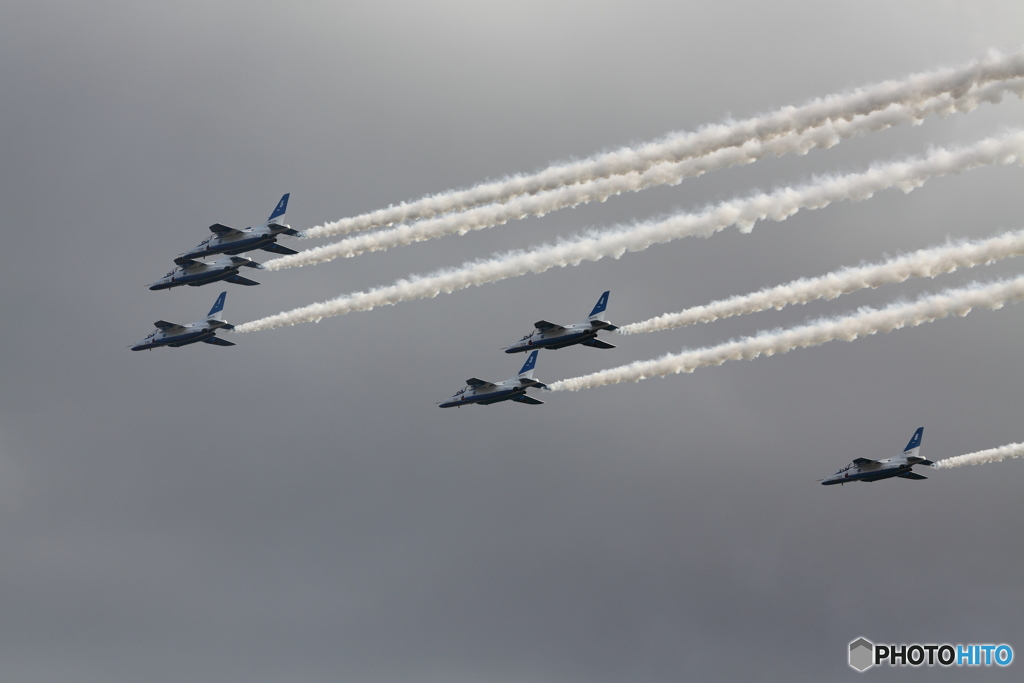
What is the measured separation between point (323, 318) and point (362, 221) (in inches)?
289

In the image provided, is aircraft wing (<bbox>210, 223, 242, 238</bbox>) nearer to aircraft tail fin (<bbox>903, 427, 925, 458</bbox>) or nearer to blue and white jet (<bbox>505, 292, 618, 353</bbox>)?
blue and white jet (<bbox>505, 292, 618, 353</bbox>)

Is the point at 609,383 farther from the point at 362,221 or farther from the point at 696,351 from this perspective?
the point at 362,221

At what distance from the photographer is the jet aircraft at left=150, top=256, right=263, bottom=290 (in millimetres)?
75375

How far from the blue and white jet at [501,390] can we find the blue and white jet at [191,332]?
13893mm

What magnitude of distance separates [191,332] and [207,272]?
4.25m

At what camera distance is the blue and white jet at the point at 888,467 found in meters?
69.6

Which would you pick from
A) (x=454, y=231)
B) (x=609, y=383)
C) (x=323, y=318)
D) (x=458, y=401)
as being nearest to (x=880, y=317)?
(x=609, y=383)

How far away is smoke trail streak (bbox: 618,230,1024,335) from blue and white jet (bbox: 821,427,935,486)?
55.3ft

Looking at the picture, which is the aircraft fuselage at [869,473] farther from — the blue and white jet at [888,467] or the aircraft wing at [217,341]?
the aircraft wing at [217,341]

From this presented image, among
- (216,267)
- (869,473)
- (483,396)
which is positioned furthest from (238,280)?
(869,473)

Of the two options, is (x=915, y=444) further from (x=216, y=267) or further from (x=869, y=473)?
(x=216, y=267)

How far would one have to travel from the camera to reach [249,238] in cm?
7231

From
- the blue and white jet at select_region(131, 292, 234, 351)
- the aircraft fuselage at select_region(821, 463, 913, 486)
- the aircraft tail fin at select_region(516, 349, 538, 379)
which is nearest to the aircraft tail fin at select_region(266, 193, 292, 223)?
the blue and white jet at select_region(131, 292, 234, 351)

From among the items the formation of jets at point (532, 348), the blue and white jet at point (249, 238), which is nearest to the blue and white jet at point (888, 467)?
the formation of jets at point (532, 348)
